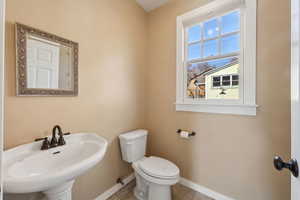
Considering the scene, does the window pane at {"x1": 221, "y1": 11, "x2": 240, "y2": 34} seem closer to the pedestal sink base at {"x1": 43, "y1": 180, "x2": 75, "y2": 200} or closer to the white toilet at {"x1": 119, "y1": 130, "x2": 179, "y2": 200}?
the white toilet at {"x1": 119, "y1": 130, "x2": 179, "y2": 200}

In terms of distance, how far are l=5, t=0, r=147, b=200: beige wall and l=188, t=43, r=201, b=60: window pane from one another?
0.68 meters

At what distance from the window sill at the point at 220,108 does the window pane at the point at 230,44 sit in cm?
61

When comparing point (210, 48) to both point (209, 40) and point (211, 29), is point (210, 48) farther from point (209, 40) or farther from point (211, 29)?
point (211, 29)

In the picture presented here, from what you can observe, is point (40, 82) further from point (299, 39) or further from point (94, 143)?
point (299, 39)

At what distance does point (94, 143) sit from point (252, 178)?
1.56 meters

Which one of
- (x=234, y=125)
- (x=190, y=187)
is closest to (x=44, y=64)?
(x=234, y=125)

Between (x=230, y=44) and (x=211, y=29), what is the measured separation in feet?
1.01

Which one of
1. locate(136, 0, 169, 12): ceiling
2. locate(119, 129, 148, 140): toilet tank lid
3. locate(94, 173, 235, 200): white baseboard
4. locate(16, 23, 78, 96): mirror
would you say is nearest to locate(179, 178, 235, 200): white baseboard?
locate(94, 173, 235, 200): white baseboard

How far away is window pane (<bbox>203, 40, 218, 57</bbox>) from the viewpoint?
A: 1.63 meters

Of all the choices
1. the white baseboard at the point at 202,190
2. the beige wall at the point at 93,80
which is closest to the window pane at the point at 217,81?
the beige wall at the point at 93,80

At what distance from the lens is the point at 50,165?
101cm

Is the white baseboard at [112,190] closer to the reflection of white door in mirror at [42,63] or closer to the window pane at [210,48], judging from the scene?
the reflection of white door in mirror at [42,63]

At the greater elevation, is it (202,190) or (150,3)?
(150,3)

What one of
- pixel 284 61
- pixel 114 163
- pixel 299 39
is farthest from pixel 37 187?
pixel 284 61
